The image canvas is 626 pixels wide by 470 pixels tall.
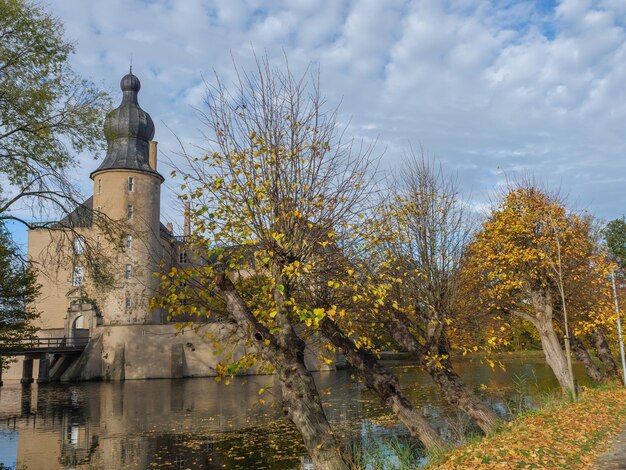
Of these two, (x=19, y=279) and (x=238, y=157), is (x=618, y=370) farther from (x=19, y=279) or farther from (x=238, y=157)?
(x=19, y=279)

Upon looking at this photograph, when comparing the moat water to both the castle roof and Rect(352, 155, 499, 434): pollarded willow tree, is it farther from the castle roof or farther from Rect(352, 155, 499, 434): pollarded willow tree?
the castle roof

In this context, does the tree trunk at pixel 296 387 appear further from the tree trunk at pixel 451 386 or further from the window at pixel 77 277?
the window at pixel 77 277

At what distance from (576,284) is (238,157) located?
14511 mm

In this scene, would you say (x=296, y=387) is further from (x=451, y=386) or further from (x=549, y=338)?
(x=549, y=338)

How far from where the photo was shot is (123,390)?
104ft

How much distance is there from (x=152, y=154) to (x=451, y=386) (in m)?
39.6

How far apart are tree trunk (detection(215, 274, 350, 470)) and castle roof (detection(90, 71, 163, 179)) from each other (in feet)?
122

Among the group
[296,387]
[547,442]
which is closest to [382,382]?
[547,442]

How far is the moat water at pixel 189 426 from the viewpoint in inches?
489

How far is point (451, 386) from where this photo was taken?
12.7 m

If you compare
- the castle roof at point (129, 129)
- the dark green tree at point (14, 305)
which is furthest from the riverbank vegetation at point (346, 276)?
the castle roof at point (129, 129)

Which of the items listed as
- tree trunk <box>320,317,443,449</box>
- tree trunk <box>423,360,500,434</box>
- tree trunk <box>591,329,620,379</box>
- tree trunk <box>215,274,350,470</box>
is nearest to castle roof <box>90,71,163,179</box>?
tree trunk <box>591,329,620,379</box>

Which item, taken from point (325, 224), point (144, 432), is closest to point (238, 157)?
point (325, 224)

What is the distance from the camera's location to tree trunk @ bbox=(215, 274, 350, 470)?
24.1ft
